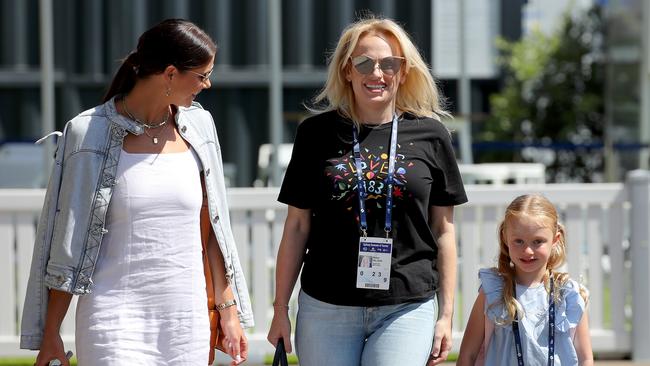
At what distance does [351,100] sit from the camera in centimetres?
377

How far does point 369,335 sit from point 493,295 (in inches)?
17.6

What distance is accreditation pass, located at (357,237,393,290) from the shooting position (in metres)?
3.53

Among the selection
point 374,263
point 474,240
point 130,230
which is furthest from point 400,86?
point 474,240

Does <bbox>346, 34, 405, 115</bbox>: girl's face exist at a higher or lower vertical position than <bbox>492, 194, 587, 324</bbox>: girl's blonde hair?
higher

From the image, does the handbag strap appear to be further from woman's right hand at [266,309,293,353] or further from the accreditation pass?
the accreditation pass

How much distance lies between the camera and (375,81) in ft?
12.0

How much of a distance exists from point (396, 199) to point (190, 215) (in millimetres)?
658

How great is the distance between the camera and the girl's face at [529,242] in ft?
12.1

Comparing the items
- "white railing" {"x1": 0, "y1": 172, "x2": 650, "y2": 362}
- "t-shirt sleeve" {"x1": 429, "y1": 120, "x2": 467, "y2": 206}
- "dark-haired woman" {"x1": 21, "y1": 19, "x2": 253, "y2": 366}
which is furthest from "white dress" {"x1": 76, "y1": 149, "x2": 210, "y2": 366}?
"white railing" {"x1": 0, "y1": 172, "x2": 650, "y2": 362}

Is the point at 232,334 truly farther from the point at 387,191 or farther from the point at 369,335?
the point at 387,191

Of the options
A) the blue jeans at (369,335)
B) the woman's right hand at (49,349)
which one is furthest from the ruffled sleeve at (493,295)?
the woman's right hand at (49,349)

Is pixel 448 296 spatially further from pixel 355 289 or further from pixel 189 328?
pixel 189 328

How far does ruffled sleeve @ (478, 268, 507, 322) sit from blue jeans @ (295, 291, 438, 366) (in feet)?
0.74

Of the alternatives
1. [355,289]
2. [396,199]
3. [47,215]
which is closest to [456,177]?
[396,199]
